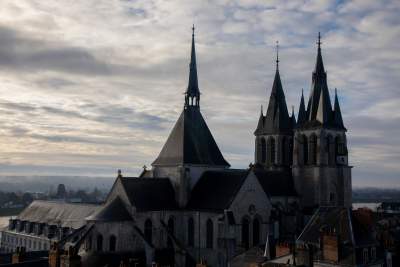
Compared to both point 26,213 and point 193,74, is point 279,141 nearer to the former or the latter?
point 193,74

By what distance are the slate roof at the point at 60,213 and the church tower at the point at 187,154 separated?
11.0 meters

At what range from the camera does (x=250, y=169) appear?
4869 centimetres

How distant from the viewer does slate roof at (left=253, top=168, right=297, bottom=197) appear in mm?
59125

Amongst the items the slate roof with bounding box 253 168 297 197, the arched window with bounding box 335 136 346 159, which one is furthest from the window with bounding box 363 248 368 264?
the arched window with bounding box 335 136 346 159

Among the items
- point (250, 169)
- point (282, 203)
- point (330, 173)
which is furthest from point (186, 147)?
point (330, 173)

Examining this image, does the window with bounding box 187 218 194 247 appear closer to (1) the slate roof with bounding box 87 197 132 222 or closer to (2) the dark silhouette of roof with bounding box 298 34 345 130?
(1) the slate roof with bounding box 87 197 132 222

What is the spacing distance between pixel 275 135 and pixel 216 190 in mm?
19558

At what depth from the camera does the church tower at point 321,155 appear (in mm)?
60719

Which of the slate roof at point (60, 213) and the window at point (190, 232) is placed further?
the slate roof at point (60, 213)

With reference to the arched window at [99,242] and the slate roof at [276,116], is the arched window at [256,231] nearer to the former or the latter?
the arched window at [99,242]

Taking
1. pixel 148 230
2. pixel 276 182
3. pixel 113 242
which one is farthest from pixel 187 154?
pixel 276 182

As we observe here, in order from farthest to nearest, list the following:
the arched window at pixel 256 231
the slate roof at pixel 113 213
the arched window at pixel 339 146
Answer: the arched window at pixel 339 146, the arched window at pixel 256 231, the slate roof at pixel 113 213

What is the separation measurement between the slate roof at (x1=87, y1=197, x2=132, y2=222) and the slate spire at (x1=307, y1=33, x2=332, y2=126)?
2688cm

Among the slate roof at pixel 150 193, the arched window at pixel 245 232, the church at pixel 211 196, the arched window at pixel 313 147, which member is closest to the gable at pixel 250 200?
the church at pixel 211 196
